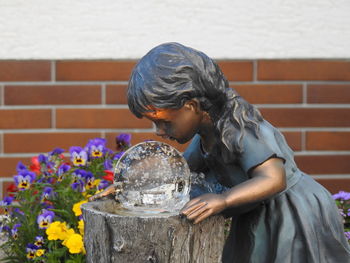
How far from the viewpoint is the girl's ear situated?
2.15 metres

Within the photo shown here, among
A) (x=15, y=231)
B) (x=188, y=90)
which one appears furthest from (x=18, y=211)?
(x=188, y=90)

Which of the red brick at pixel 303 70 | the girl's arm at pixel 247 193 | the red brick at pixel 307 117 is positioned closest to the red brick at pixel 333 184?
the red brick at pixel 307 117

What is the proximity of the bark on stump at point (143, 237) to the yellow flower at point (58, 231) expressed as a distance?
2.77ft

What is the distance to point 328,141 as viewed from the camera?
4.11m

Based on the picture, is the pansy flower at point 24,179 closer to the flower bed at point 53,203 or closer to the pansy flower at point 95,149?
the flower bed at point 53,203

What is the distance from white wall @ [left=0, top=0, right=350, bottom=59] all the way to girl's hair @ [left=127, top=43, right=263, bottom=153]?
5.76ft

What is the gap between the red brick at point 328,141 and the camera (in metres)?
4.10

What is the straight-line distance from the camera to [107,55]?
398 cm

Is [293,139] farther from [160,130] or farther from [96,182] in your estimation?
[160,130]

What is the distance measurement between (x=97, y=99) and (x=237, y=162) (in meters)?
1.88

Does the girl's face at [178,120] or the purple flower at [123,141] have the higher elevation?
the girl's face at [178,120]

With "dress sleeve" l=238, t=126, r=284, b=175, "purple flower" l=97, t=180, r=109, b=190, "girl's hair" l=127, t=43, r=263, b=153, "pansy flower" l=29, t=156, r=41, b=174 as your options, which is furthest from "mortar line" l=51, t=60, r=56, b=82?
"dress sleeve" l=238, t=126, r=284, b=175

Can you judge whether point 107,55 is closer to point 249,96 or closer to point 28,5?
point 28,5

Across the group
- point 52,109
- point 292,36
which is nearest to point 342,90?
point 292,36
